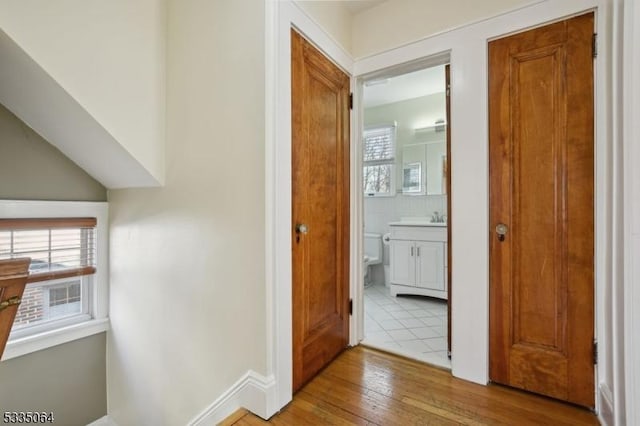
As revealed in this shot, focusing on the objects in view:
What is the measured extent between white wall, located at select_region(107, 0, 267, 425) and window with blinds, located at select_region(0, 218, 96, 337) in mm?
452

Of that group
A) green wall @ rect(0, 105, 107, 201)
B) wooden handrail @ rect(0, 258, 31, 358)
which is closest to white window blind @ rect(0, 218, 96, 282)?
green wall @ rect(0, 105, 107, 201)

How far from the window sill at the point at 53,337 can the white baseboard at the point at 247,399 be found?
149 centimetres

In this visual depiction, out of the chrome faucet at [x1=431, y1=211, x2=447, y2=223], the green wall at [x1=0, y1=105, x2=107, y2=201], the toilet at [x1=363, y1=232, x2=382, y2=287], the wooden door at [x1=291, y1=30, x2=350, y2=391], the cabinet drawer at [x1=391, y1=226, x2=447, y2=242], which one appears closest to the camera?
the wooden door at [x1=291, y1=30, x2=350, y2=391]

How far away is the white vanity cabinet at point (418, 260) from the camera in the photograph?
321 cm

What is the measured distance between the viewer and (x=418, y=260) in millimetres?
3350

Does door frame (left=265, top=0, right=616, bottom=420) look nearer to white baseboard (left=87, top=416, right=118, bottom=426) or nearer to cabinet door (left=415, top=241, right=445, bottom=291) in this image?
cabinet door (left=415, top=241, right=445, bottom=291)

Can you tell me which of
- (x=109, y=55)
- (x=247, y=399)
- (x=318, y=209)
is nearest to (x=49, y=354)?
(x=247, y=399)

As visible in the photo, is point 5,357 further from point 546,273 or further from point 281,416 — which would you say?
point 546,273

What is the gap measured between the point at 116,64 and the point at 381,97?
3.21m

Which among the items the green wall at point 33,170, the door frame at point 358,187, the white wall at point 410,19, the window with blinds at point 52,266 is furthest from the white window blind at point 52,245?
the white wall at point 410,19

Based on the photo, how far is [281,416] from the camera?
1392mm

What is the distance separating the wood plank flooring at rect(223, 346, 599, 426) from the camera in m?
1.37

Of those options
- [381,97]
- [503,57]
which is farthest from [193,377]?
[381,97]

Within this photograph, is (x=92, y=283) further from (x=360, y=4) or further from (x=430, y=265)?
(x=430, y=265)
